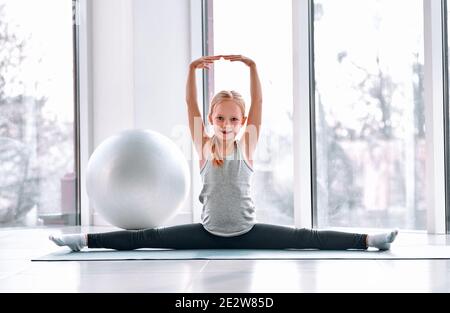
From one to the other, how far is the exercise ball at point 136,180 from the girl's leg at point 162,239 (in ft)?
1.71

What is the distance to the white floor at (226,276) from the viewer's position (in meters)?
2.09

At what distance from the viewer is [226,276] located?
7.65 ft

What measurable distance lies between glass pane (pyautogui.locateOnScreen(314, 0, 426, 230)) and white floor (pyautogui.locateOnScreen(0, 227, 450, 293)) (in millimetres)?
1753

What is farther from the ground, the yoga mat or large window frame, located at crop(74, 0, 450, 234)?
large window frame, located at crop(74, 0, 450, 234)

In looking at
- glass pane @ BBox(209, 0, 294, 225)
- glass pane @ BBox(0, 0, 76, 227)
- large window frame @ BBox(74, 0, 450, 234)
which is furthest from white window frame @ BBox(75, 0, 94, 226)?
glass pane @ BBox(209, 0, 294, 225)

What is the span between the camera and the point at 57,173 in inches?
201

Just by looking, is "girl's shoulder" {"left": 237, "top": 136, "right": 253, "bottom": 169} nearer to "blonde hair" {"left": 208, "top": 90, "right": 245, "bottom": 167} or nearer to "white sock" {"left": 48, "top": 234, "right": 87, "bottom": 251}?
"blonde hair" {"left": 208, "top": 90, "right": 245, "bottom": 167}

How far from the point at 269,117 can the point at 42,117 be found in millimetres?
1683

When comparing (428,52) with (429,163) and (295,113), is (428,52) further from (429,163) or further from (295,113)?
(295,113)

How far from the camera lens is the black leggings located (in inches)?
120

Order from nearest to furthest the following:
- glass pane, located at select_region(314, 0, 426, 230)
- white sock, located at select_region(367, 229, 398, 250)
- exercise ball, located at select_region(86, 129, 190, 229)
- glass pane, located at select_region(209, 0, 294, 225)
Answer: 1. white sock, located at select_region(367, 229, 398, 250)
2. exercise ball, located at select_region(86, 129, 190, 229)
3. glass pane, located at select_region(314, 0, 426, 230)
4. glass pane, located at select_region(209, 0, 294, 225)

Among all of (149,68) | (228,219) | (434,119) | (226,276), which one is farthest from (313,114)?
(226,276)
